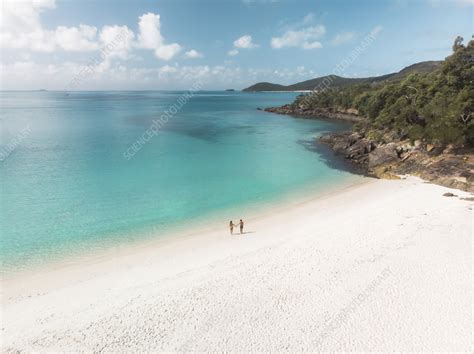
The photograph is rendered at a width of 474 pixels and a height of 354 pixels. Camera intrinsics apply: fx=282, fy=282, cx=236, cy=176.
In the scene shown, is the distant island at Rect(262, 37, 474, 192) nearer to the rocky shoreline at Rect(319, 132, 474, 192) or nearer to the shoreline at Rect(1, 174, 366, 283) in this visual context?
the rocky shoreline at Rect(319, 132, 474, 192)

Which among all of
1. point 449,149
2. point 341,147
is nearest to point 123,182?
point 341,147

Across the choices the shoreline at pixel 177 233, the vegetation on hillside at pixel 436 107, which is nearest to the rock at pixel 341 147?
the vegetation on hillside at pixel 436 107

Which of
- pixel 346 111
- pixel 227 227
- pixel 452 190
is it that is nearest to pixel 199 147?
pixel 227 227

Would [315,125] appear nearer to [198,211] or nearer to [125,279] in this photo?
[198,211]

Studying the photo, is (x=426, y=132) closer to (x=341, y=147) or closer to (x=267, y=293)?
(x=341, y=147)

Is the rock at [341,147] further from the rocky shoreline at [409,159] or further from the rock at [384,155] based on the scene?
the rock at [384,155]
